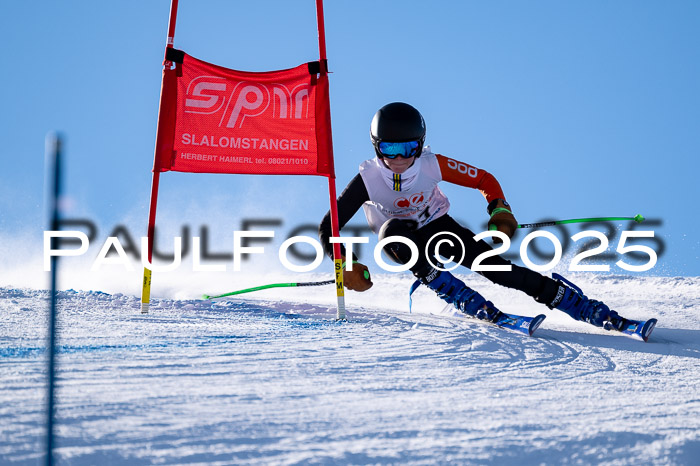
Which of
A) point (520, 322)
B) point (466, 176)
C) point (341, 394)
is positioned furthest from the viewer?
point (466, 176)

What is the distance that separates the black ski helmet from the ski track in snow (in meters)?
1.11

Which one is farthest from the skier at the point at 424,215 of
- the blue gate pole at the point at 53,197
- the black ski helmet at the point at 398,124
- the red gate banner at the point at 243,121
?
the blue gate pole at the point at 53,197

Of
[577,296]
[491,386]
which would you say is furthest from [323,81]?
[491,386]

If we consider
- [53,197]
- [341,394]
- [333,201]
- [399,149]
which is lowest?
[341,394]

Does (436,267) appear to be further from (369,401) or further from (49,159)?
(49,159)

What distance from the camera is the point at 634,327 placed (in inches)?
152

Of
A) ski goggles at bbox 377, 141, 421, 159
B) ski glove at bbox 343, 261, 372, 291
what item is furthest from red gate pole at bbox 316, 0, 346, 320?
ski goggles at bbox 377, 141, 421, 159

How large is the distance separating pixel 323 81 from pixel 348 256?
1.20 m

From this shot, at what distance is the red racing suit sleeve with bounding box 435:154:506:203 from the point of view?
14.0 feet

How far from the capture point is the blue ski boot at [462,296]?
4047 millimetres

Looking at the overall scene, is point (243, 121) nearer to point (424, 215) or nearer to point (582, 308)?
point (424, 215)

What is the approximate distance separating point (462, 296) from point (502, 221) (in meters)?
0.51

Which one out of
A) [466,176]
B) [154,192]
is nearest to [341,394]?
[466,176]

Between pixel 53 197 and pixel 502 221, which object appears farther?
pixel 502 221
